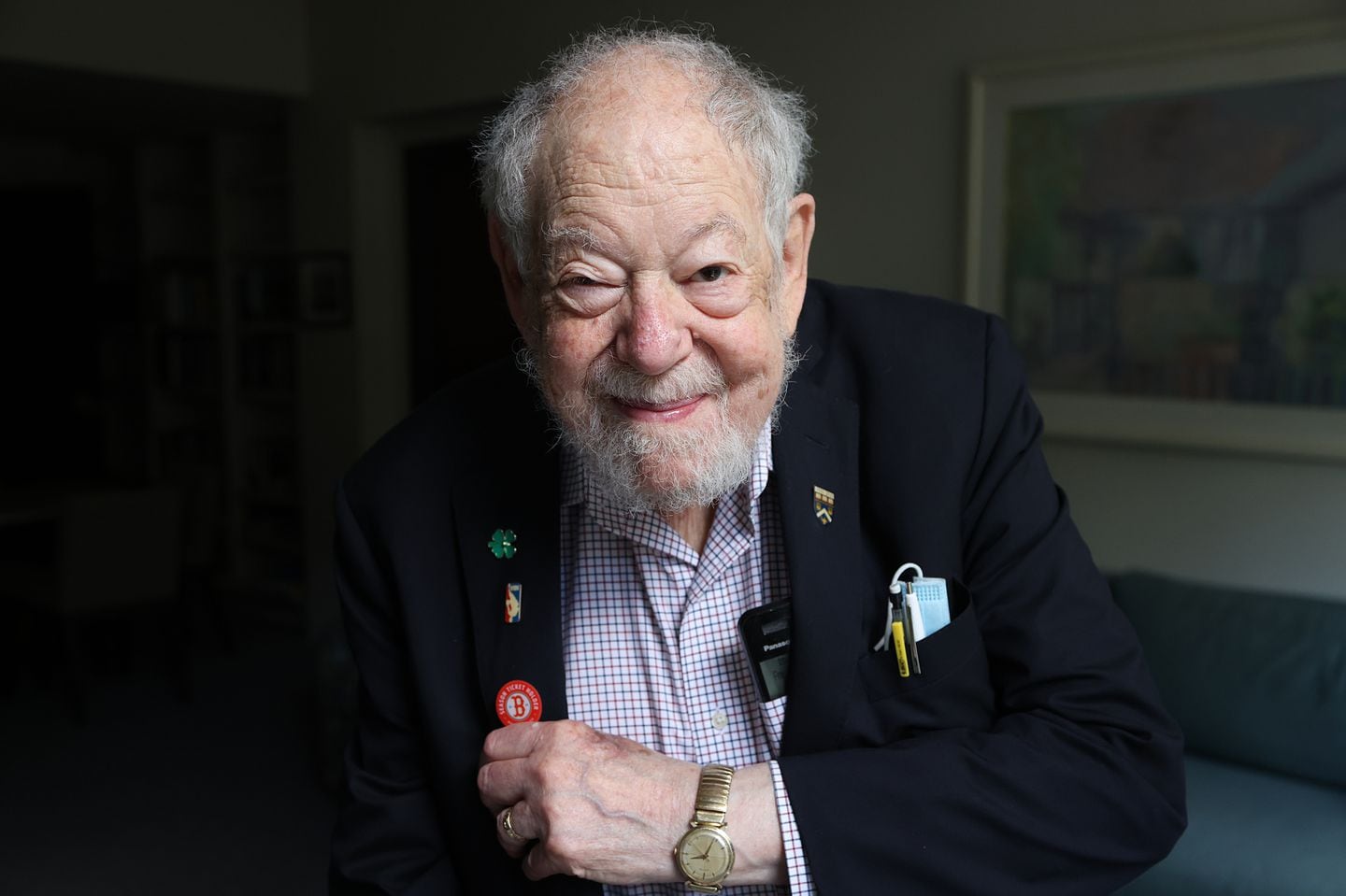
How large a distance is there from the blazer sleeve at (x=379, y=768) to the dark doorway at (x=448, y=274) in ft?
13.4

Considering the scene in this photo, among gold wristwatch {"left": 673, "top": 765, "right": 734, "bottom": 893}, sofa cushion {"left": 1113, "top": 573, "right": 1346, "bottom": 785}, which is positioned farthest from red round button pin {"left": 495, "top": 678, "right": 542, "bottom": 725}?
sofa cushion {"left": 1113, "top": 573, "right": 1346, "bottom": 785}

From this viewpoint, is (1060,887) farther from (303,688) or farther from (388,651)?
(303,688)

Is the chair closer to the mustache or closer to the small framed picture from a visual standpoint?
the small framed picture

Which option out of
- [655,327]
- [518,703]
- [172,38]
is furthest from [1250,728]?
[172,38]

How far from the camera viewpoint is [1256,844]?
2.43m

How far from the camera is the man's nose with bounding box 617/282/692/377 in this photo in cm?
102

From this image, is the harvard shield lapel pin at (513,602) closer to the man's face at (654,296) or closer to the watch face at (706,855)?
the man's face at (654,296)

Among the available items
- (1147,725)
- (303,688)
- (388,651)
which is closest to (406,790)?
(388,651)

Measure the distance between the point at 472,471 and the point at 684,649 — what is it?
0.31 m

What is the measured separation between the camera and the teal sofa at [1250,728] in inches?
93.9

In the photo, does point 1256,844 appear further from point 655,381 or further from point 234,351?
point 234,351

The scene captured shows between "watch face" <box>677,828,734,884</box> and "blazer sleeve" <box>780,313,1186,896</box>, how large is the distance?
7cm

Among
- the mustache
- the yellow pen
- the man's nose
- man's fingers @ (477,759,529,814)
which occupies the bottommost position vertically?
man's fingers @ (477,759,529,814)

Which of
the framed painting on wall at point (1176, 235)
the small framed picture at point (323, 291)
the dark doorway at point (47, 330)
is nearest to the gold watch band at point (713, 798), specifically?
the framed painting on wall at point (1176, 235)
